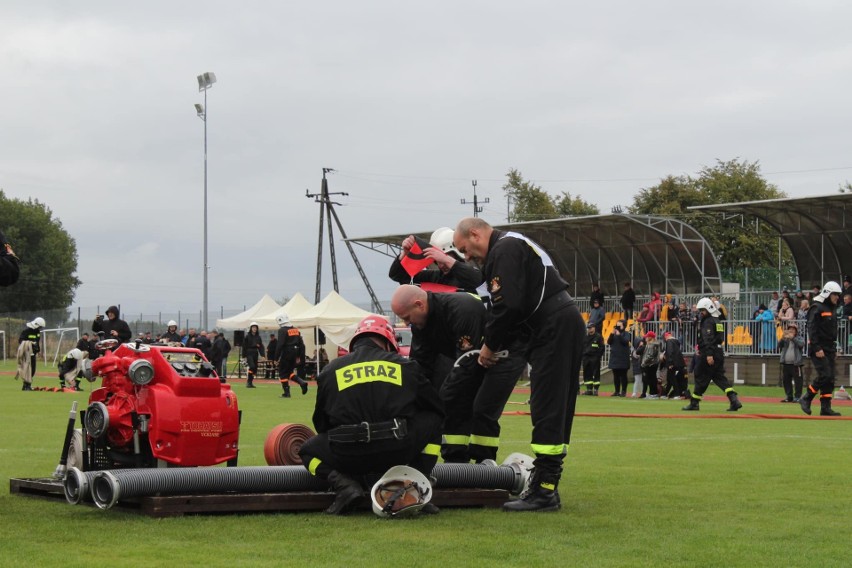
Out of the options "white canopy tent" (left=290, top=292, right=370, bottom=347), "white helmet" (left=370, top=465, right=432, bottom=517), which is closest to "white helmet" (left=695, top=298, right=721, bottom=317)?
"white helmet" (left=370, top=465, right=432, bottom=517)

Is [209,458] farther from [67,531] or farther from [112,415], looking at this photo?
[67,531]

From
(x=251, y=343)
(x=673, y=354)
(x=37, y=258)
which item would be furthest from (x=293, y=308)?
(x=37, y=258)

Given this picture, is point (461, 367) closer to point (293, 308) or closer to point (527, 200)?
point (293, 308)

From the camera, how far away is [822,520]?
297 inches

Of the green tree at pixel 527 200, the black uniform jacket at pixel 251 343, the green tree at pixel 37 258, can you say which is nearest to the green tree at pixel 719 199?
the green tree at pixel 527 200

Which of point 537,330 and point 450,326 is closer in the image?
point 537,330

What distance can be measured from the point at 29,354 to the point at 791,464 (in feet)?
77.9

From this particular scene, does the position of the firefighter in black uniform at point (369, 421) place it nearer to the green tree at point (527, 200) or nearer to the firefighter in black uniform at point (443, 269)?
the firefighter in black uniform at point (443, 269)

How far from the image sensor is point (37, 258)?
317ft

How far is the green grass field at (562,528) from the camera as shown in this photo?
6035 mm

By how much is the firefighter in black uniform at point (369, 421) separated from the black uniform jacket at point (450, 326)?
93 centimetres

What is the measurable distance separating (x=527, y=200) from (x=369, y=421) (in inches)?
2678

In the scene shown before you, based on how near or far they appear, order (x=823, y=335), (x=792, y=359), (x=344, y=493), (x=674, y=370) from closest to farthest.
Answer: (x=344, y=493)
(x=823, y=335)
(x=792, y=359)
(x=674, y=370)

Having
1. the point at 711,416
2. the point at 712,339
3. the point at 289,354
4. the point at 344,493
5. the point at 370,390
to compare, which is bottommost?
the point at 711,416
